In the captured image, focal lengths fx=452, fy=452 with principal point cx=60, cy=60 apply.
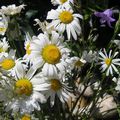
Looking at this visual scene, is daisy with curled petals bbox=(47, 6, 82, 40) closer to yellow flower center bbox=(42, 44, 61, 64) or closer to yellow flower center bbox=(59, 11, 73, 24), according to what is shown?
yellow flower center bbox=(59, 11, 73, 24)

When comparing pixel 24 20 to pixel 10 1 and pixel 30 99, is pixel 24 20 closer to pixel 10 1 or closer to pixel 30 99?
pixel 10 1

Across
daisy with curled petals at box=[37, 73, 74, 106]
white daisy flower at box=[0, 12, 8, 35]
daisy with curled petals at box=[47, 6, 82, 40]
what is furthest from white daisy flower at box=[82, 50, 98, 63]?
white daisy flower at box=[0, 12, 8, 35]

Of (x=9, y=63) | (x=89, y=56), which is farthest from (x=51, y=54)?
(x=89, y=56)

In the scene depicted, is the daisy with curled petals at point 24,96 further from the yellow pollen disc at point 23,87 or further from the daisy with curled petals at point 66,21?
the daisy with curled petals at point 66,21

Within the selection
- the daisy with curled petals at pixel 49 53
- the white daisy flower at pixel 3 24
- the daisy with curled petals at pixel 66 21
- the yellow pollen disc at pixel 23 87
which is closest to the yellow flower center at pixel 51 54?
the daisy with curled petals at pixel 49 53

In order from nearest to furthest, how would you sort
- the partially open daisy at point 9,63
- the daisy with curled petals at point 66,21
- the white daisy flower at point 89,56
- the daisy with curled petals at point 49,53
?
the daisy with curled petals at point 49,53
the partially open daisy at point 9,63
the daisy with curled petals at point 66,21
the white daisy flower at point 89,56

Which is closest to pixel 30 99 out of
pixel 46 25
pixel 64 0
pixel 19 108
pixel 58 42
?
pixel 19 108
